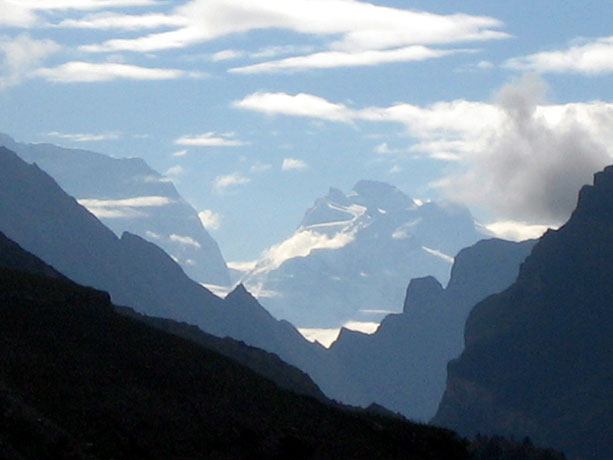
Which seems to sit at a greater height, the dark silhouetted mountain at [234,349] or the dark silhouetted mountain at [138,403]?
the dark silhouetted mountain at [234,349]

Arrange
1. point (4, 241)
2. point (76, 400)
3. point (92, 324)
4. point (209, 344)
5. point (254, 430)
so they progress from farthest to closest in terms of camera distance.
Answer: point (209, 344) → point (4, 241) → point (92, 324) → point (254, 430) → point (76, 400)

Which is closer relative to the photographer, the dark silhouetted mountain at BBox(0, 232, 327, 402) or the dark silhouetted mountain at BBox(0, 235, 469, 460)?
the dark silhouetted mountain at BBox(0, 235, 469, 460)

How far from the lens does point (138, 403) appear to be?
58.4m

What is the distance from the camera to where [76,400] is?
55.5 meters

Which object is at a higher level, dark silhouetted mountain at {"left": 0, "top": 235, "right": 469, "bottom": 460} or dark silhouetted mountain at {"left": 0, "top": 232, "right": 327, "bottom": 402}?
dark silhouetted mountain at {"left": 0, "top": 232, "right": 327, "bottom": 402}

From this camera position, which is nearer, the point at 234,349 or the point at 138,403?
the point at 138,403

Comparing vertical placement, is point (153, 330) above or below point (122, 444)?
above

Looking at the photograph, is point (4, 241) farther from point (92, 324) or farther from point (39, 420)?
point (39, 420)

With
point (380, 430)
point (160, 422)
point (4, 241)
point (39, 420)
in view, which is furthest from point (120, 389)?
point (4, 241)

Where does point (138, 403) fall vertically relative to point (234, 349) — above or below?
below

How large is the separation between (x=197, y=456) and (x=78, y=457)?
29.6ft

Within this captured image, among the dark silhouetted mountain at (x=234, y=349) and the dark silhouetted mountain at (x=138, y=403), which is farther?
the dark silhouetted mountain at (x=234, y=349)

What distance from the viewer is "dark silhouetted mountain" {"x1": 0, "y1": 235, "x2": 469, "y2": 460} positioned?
51469mm

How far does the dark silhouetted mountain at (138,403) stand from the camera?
51469 mm
